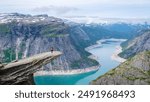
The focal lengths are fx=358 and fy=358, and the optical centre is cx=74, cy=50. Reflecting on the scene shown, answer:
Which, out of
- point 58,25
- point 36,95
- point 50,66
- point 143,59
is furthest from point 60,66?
point 36,95

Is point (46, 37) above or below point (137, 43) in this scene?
below

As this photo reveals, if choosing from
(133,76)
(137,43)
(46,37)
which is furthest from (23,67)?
(46,37)

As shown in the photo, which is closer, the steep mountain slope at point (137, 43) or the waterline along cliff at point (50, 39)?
the steep mountain slope at point (137, 43)

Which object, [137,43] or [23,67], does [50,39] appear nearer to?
[137,43]

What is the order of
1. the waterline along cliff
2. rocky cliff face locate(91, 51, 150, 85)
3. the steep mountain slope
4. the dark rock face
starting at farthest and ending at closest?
the waterline along cliff → the steep mountain slope → rocky cliff face locate(91, 51, 150, 85) → the dark rock face

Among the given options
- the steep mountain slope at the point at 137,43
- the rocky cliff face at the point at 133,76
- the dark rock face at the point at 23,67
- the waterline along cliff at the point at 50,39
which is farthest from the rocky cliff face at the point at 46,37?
the dark rock face at the point at 23,67

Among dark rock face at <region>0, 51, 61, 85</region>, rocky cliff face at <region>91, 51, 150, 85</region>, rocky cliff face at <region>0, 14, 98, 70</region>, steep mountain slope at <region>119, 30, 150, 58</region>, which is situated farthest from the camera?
rocky cliff face at <region>0, 14, 98, 70</region>

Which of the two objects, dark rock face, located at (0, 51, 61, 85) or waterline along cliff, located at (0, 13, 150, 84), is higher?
dark rock face, located at (0, 51, 61, 85)

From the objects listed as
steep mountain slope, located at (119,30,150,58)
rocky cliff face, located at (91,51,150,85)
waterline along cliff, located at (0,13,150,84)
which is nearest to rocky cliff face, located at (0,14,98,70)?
waterline along cliff, located at (0,13,150,84)

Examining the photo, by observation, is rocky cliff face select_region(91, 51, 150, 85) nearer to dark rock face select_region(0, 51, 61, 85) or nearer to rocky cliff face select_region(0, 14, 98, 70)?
dark rock face select_region(0, 51, 61, 85)

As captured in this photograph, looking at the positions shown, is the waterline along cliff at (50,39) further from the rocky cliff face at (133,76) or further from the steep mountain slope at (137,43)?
the rocky cliff face at (133,76)
